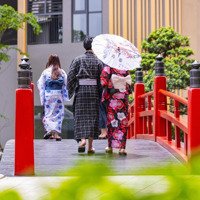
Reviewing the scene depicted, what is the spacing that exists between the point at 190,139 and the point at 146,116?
414 cm

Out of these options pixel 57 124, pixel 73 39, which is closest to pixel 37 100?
pixel 73 39

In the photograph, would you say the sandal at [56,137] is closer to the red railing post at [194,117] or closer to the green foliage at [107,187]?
the red railing post at [194,117]

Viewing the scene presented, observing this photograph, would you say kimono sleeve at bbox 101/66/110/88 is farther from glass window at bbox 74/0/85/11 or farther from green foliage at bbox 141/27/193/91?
glass window at bbox 74/0/85/11

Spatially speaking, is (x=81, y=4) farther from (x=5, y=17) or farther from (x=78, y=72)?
(x=78, y=72)

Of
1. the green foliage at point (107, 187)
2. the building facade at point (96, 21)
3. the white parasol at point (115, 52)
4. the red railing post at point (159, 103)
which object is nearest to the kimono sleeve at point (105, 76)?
the white parasol at point (115, 52)

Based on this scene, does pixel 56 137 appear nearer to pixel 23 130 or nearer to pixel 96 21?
pixel 23 130

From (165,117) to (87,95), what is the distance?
1.34m

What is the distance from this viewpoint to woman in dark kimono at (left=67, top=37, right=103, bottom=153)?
25.2 ft

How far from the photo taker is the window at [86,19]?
2211cm

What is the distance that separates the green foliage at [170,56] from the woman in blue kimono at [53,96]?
673cm

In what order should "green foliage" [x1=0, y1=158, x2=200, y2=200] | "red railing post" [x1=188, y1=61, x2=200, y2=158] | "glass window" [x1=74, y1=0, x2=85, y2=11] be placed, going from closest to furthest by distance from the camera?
1. "green foliage" [x1=0, y1=158, x2=200, y2=200]
2. "red railing post" [x1=188, y1=61, x2=200, y2=158]
3. "glass window" [x1=74, y1=0, x2=85, y2=11]

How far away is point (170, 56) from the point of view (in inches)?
719

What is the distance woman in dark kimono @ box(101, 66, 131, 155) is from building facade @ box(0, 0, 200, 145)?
14.3 metres

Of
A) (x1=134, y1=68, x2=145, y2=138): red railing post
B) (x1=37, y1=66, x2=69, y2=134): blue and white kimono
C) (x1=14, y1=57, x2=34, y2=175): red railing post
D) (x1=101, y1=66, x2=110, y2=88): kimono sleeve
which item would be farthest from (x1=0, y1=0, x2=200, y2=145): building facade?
(x1=14, y1=57, x2=34, y2=175): red railing post
